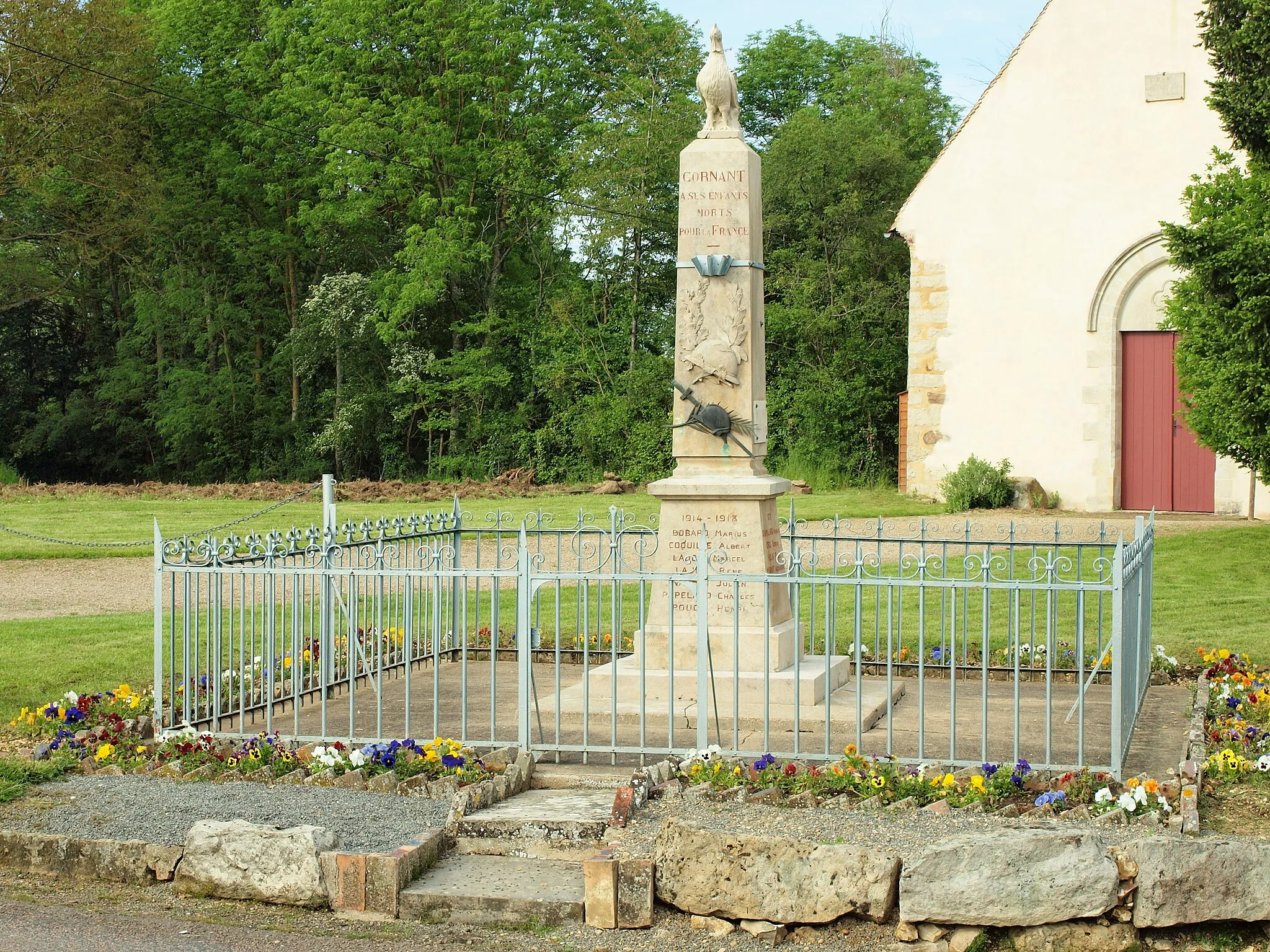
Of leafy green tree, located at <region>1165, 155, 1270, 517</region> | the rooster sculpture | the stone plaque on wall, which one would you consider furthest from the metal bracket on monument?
the stone plaque on wall

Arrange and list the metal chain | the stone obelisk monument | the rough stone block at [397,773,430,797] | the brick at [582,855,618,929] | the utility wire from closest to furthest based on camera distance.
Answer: the brick at [582,855,618,929] < the rough stone block at [397,773,430,797] < the stone obelisk monument < the metal chain < the utility wire

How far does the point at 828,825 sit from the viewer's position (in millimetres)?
5746

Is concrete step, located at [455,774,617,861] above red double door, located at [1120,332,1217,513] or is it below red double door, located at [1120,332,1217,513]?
below

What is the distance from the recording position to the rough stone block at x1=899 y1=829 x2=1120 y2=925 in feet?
16.6

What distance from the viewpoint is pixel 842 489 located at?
24.1 meters

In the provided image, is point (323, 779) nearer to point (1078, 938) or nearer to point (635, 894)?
point (635, 894)

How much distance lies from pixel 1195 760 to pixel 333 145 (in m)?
27.6

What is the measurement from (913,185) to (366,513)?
41.0 feet

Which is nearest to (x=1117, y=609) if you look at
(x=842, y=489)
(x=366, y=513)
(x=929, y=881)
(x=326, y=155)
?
(x=929, y=881)

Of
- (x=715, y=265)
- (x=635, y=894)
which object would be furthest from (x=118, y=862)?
(x=715, y=265)

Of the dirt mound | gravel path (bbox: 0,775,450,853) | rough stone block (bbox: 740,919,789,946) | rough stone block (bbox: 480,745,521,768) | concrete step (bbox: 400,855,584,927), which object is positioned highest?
the dirt mound

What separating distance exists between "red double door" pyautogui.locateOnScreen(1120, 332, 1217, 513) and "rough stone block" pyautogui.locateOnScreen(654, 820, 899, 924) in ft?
52.7

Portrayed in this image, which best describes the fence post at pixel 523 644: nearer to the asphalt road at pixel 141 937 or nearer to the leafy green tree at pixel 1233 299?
the asphalt road at pixel 141 937

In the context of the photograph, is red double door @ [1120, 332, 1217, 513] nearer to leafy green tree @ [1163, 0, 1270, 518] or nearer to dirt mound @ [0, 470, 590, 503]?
leafy green tree @ [1163, 0, 1270, 518]
